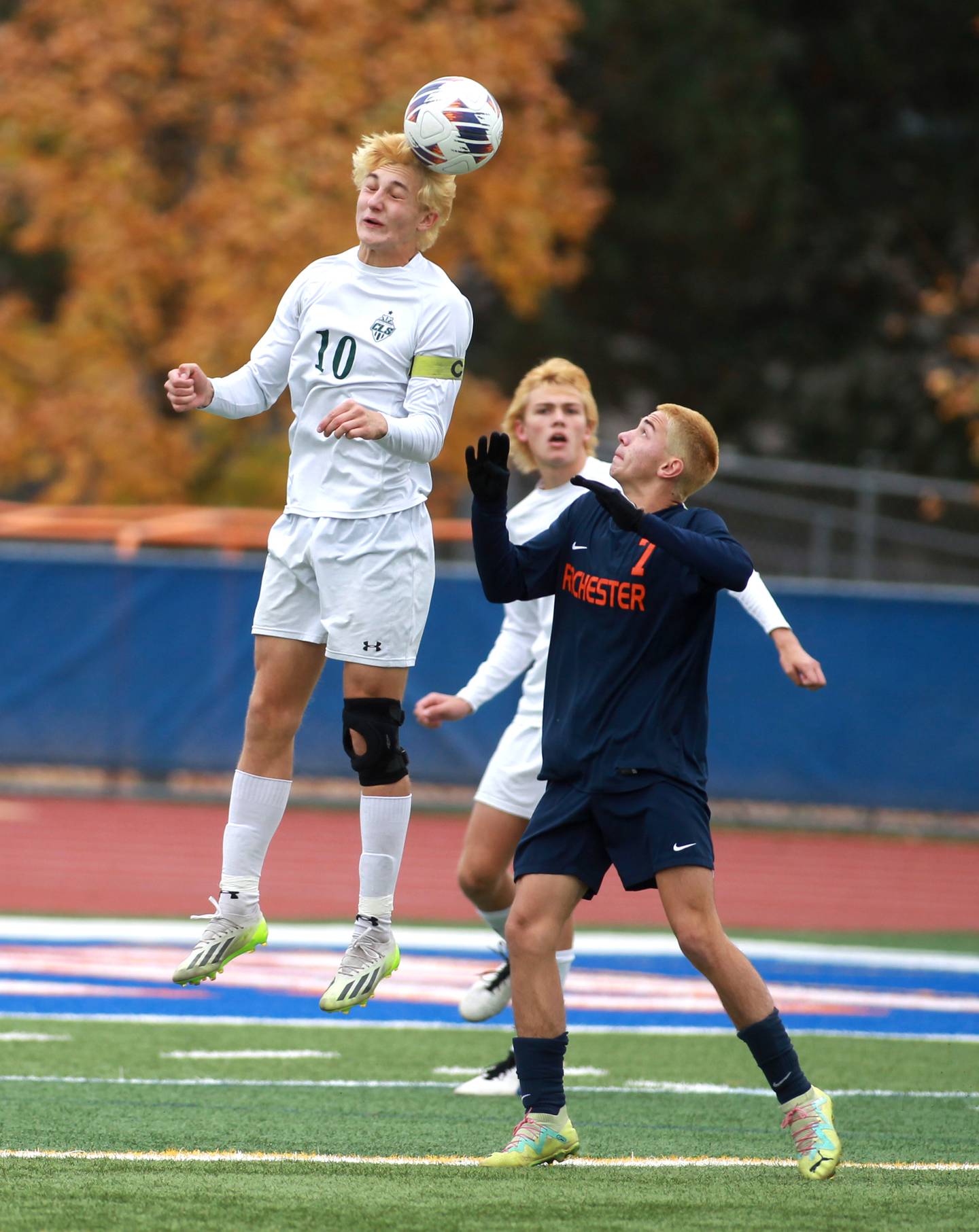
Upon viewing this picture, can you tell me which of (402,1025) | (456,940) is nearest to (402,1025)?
(402,1025)

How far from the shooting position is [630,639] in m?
5.46

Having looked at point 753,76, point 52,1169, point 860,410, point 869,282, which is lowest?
point 52,1169

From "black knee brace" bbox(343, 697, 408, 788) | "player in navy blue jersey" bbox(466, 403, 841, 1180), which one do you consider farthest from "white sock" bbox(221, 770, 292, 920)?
"player in navy blue jersey" bbox(466, 403, 841, 1180)

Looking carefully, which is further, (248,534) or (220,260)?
(220,260)

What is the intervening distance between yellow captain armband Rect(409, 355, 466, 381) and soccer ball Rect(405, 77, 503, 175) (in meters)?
0.56

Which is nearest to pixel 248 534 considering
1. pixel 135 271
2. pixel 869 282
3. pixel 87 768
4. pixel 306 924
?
pixel 87 768

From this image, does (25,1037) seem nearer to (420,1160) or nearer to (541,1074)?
(420,1160)

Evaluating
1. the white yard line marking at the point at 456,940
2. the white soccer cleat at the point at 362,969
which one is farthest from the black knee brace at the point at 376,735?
the white yard line marking at the point at 456,940

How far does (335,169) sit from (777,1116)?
14828 millimetres

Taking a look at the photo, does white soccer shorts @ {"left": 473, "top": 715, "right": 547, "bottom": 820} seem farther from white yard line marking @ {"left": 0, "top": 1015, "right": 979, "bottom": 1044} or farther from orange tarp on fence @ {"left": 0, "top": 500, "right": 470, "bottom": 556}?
orange tarp on fence @ {"left": 0, "top": 500, "right": 470, "bottom": 556}

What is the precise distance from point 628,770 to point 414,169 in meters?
1.89

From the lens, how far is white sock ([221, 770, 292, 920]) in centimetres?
591

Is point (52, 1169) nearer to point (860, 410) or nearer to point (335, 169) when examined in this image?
point (335, 169)

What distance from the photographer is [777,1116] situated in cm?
684
